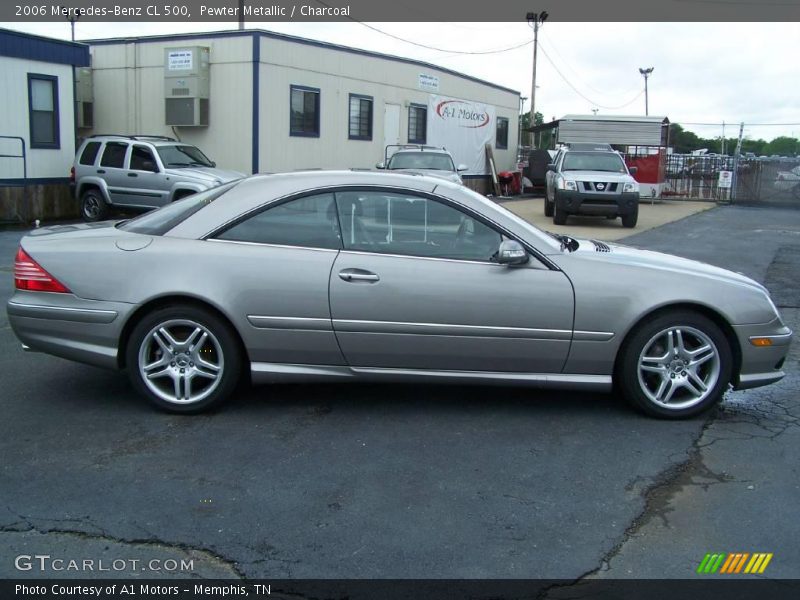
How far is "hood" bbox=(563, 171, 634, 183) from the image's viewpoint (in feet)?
59.5

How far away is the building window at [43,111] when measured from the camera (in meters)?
17.3

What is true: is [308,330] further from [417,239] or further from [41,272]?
[41,272]

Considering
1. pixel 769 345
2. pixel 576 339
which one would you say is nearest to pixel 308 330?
pixel 576 339

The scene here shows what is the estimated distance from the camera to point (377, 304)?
4.76 metres

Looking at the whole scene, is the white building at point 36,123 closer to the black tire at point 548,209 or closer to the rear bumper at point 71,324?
the black tire at point 548,209

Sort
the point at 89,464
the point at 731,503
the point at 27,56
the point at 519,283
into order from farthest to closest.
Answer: the point at 27,56 < the point at 519,283 < the point at 89,464 < the point at 731,503

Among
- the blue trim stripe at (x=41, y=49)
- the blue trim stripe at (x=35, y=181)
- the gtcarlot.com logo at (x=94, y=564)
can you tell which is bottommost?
the gtcarlot.com logo at (x=94, y=564)

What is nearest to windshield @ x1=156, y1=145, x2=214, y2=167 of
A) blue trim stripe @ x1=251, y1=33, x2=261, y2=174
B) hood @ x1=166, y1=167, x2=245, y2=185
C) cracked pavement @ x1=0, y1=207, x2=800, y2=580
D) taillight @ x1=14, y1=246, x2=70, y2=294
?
hood @ x1=166, y1=167, x2=245, y2=185

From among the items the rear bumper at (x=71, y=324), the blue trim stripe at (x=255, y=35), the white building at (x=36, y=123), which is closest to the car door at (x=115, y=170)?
the white building at (x=36, y=123)

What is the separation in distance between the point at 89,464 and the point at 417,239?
2208 mm

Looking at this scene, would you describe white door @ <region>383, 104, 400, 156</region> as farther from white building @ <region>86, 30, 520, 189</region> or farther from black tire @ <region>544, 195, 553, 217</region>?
black tire @ <region>544, 195, 553, 217</region>

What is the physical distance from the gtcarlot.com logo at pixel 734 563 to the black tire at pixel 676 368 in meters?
1.65

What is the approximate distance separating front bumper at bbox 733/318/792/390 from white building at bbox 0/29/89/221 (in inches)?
591
